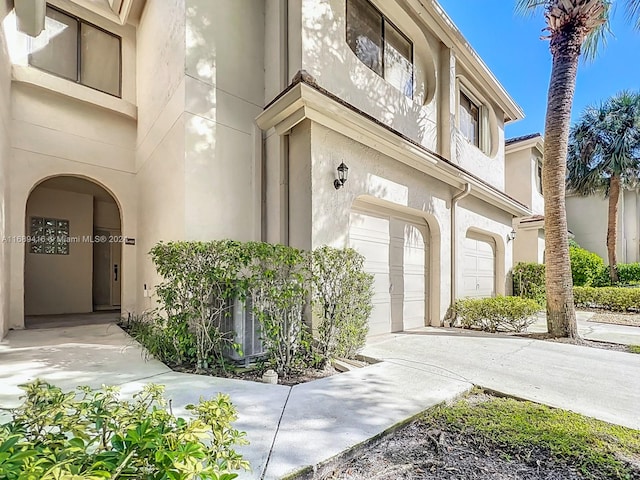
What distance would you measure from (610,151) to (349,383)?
21.2 m

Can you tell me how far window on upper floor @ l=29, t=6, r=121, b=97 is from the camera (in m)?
7.93

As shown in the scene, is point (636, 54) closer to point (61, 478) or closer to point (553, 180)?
point (553, 180)

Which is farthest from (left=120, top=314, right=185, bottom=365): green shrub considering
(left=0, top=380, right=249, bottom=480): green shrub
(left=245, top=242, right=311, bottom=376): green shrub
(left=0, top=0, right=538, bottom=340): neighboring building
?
(left=0, top=380, right=249, bottom=480): green shrub

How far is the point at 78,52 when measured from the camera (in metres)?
8.40

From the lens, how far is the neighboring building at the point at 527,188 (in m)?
15.4

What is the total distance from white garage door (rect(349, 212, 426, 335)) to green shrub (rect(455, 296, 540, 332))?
3.91 ft

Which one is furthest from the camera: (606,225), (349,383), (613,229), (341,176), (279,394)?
(606,225)

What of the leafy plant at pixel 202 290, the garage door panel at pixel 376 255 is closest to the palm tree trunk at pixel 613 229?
the garage door panel at pixel 376 255

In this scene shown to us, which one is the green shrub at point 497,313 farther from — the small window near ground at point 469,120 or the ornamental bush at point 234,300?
the small window near ground at point 469,120

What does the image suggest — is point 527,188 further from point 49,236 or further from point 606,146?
point 49,236

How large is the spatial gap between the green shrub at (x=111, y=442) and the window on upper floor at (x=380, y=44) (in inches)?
298

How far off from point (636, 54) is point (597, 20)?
1032 cm

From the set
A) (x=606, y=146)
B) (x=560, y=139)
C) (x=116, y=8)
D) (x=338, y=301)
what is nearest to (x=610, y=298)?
(x=560, y=139)

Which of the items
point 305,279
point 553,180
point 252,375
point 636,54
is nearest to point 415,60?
point 553,180
